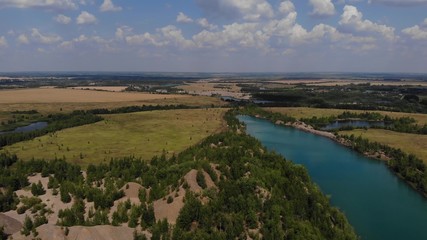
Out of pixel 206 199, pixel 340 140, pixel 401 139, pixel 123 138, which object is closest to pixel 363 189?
pixel 206 199

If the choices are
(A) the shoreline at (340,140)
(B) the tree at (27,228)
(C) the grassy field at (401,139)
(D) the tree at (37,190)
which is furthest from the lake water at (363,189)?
(D) the tree at (37,190)

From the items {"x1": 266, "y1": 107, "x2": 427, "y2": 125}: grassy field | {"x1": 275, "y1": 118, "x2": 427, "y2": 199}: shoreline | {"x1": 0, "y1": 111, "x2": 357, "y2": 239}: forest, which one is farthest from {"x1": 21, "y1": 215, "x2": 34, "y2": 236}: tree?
{"x1": 266, "y1": 107, "x2": 427, "y2": 125}: grassy field

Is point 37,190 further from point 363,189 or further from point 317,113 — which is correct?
point 317,113

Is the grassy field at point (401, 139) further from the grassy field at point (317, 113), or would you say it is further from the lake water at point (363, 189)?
the grassy field at point (317, 113)

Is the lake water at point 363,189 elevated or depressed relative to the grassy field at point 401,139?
depressed

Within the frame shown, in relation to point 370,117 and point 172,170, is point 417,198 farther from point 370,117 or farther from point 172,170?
point 370,117

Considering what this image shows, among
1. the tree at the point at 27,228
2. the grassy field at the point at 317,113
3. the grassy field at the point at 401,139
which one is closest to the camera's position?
the tree at the point at 27,228
